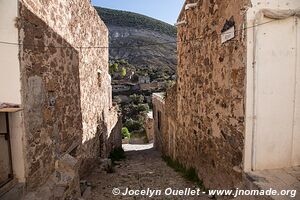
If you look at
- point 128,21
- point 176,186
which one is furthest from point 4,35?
point 128,21

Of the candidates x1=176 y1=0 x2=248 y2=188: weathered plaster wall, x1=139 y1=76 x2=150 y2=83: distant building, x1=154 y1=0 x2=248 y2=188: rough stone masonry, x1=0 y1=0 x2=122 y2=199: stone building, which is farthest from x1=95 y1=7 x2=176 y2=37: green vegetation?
x1=176 y1=0 x2=248 y2=188: weathered plaster wall

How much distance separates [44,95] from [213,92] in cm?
279

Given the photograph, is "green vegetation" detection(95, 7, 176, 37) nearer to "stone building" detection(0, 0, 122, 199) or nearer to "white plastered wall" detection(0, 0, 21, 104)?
"stone building" detection(0, 0, 122, 199)

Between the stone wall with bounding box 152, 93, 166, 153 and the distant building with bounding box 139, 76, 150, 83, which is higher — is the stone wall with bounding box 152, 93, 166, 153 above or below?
below

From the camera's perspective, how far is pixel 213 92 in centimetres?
459

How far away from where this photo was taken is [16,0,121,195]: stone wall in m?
3.73

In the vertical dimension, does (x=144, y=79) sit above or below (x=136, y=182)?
above

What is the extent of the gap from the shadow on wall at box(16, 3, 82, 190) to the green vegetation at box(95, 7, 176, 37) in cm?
5867

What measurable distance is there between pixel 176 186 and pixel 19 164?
3.36 meters

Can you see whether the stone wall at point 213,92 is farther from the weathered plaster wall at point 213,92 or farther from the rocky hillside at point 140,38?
the rocky hillside at point 140,38

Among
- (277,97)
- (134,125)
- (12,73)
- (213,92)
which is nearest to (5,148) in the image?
(12,73)

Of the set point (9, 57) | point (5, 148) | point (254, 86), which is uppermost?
point (9, 57)

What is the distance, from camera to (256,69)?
10.7 feet

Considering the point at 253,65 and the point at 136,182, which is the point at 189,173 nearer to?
the point at 136,182
